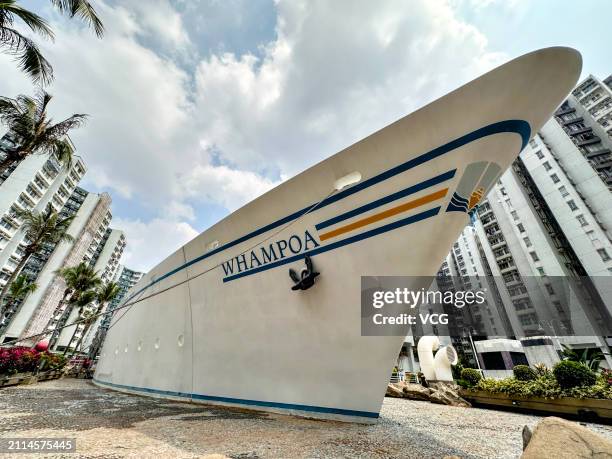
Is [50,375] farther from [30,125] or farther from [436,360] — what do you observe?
[436,360]

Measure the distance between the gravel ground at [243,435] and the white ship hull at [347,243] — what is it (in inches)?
15.9

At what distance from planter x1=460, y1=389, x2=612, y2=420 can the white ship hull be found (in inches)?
193

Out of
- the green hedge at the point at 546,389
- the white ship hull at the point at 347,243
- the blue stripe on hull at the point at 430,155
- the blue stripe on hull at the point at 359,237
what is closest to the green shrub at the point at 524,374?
the green hedge at the point at 546,389

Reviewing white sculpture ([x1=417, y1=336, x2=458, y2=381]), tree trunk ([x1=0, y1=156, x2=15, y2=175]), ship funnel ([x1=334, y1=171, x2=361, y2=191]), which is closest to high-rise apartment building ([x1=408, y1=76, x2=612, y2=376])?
white sculpture ([x1=417, y1=336, x2=458, y2=381])

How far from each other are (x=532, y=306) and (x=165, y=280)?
43.8 metres

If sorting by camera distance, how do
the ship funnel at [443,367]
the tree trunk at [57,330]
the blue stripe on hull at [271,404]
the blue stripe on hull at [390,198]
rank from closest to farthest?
the blue stripe on hull at [390,198] < the blue stripe on hull at [271,404] < the tree trunk at [57,330] < the ship funnel at [443,367]

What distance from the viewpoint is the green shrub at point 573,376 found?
5.20m

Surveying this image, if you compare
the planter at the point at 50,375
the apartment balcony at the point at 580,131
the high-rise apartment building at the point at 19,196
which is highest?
the apartment balcony at the point at 580,131

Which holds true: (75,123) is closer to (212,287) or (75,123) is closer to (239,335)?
(212,287)

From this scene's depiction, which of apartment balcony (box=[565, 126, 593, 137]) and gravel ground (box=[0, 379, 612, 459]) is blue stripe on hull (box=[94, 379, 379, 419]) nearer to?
gravel ground (box=[0, 379, 612, 459])

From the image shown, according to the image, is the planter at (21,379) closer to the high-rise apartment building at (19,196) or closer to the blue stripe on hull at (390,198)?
the blue stripe on hull at (390,198)

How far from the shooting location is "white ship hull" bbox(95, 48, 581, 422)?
9.09 feet

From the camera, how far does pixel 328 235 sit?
3.62m

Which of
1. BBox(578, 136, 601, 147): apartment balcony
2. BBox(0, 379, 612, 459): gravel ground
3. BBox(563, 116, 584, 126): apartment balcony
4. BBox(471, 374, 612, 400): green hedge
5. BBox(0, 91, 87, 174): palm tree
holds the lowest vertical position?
BBox(0, 379, 612, 459): gravel ground
